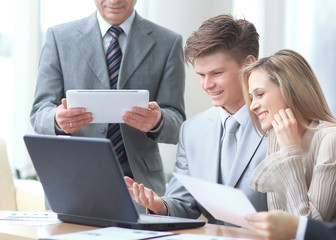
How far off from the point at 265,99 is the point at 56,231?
765 millimetres

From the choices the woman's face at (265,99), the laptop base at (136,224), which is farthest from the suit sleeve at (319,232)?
the woman's face at (265,99)

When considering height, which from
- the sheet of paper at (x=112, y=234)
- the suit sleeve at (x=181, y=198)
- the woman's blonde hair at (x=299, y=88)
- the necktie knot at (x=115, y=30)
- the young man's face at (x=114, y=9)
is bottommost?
the suit sleeve at (x=181, y=198)

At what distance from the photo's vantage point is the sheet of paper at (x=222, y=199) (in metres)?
1.45

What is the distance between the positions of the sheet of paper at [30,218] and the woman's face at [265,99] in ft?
2.35

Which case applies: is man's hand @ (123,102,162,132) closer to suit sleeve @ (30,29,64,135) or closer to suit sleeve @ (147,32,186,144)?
suit sleeve @ (147,32,186,144)

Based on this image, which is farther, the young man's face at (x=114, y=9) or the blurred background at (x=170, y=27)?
the blurred background at (x=170, y=27)

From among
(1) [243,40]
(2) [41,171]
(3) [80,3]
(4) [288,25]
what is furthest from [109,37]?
(4) [288,25]

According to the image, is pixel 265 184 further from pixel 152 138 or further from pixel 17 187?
pixel 17 187

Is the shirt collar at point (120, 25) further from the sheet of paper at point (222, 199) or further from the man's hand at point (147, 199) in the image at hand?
the sheet of paper at point (222, 199)

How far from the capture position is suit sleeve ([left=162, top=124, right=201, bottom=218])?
2.02 m

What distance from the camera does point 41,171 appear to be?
1.69 meters

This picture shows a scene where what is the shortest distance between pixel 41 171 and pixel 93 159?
26cm

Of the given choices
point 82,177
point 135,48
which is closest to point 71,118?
point 135,48

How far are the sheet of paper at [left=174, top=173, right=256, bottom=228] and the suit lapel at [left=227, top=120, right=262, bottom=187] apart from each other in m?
0.39
